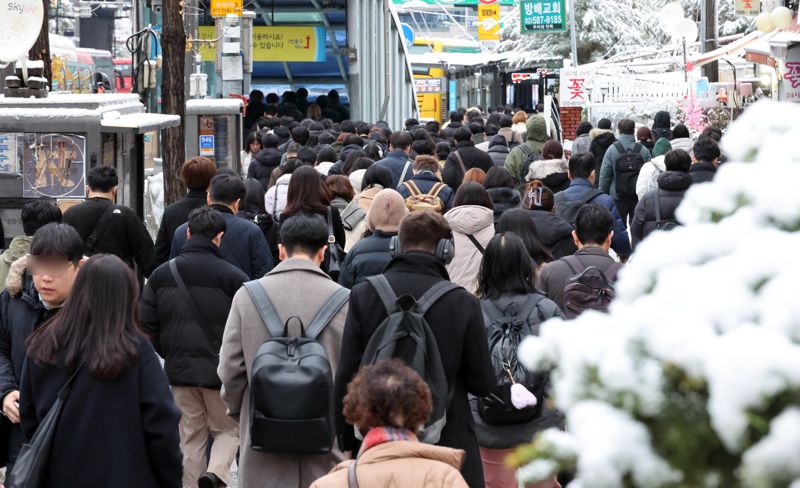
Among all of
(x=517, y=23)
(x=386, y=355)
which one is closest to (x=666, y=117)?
(x=386, y=355)

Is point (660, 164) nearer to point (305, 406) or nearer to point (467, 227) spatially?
point (467, 227)

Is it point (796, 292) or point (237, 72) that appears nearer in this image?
point (796, 292)

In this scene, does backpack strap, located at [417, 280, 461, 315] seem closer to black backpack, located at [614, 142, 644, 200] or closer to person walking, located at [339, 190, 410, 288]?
person walking, located at [339, 190, 410, 288]

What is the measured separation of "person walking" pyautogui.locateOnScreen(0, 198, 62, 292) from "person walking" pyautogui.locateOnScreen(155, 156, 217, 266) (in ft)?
4.95

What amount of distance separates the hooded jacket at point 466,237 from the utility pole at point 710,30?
22.8m

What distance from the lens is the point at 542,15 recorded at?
142 feet

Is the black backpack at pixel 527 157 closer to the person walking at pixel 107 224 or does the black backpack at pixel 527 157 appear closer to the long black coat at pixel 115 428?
the person walking at pixel 107 224

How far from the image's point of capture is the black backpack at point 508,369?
5.81 meters

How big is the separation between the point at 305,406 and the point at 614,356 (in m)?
3.53

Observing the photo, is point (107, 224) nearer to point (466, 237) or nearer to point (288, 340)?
point (466, 237)

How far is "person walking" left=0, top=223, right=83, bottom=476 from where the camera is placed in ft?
17.8

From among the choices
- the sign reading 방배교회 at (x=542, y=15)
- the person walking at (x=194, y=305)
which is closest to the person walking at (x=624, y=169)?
the person walking at (x=194, y=305)

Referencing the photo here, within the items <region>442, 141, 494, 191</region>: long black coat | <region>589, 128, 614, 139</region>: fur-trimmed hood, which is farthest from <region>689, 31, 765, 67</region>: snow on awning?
<region>442, 141, 494, 191</region>: long black coat

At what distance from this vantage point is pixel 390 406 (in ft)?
12.9
